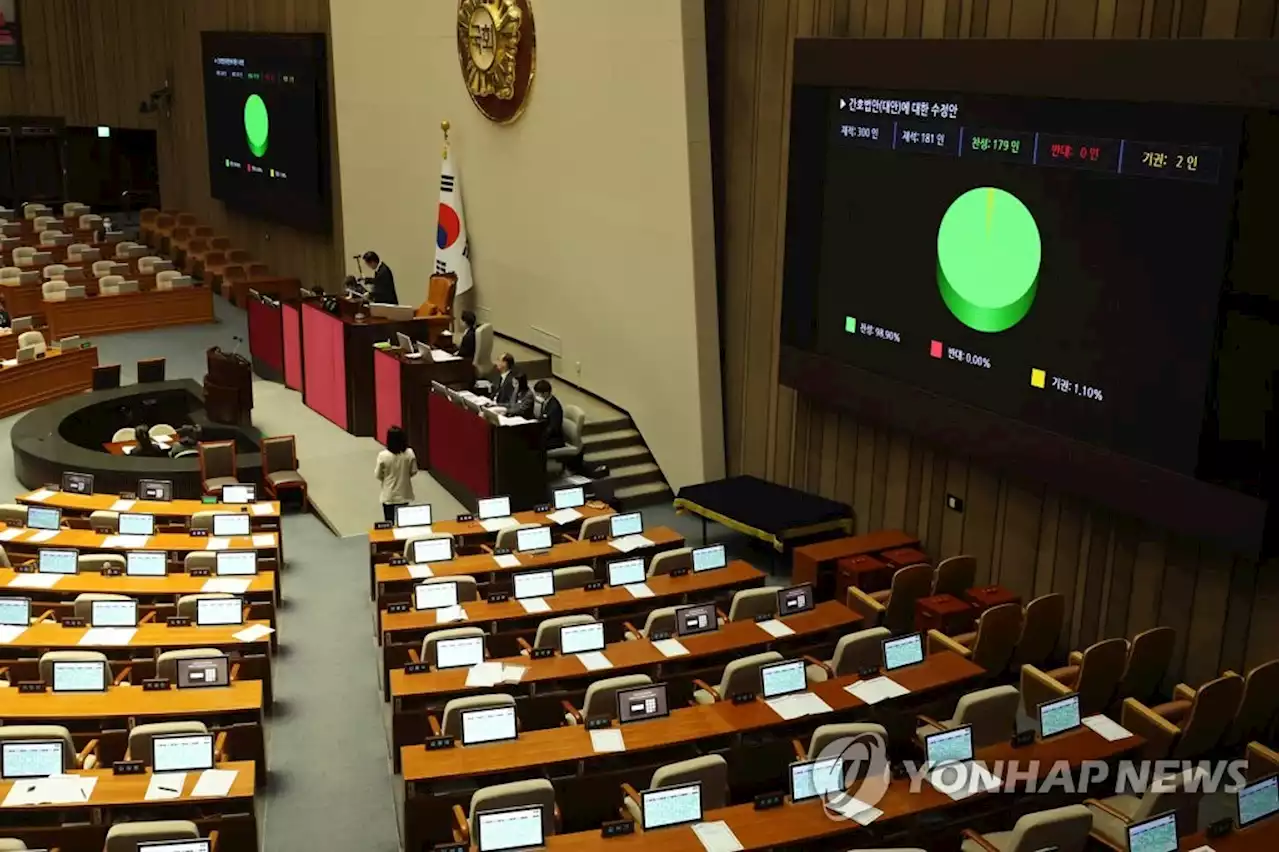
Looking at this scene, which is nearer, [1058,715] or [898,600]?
[1058,715]

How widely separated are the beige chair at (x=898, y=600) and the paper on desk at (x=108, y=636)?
5142 mm

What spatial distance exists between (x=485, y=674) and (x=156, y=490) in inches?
224

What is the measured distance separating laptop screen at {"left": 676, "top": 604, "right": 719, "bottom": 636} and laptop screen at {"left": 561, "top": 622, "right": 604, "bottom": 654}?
1.87 ft

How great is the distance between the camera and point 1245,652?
8562mm

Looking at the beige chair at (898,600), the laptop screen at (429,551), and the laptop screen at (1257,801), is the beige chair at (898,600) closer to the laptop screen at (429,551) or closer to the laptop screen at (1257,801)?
the laptop screen at (429,551)

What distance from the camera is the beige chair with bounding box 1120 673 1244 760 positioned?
7633 millimetres

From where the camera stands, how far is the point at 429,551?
10.4 meters

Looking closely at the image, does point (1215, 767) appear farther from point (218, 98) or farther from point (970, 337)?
point (218, 98)

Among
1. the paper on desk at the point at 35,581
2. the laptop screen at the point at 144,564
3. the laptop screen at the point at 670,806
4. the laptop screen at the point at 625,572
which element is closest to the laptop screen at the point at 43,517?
the paper on desk at the point at 35,581

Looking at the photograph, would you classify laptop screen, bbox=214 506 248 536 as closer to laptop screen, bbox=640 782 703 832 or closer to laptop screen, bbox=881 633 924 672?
laptop screen, bbox=881 633 924 672

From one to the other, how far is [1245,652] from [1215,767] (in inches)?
37.3

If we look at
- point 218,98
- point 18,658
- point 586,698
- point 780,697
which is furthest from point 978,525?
point 218,98

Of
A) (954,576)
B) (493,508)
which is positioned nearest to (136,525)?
(493,508)

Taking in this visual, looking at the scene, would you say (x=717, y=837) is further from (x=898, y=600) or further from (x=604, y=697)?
(x=898, y=600)
